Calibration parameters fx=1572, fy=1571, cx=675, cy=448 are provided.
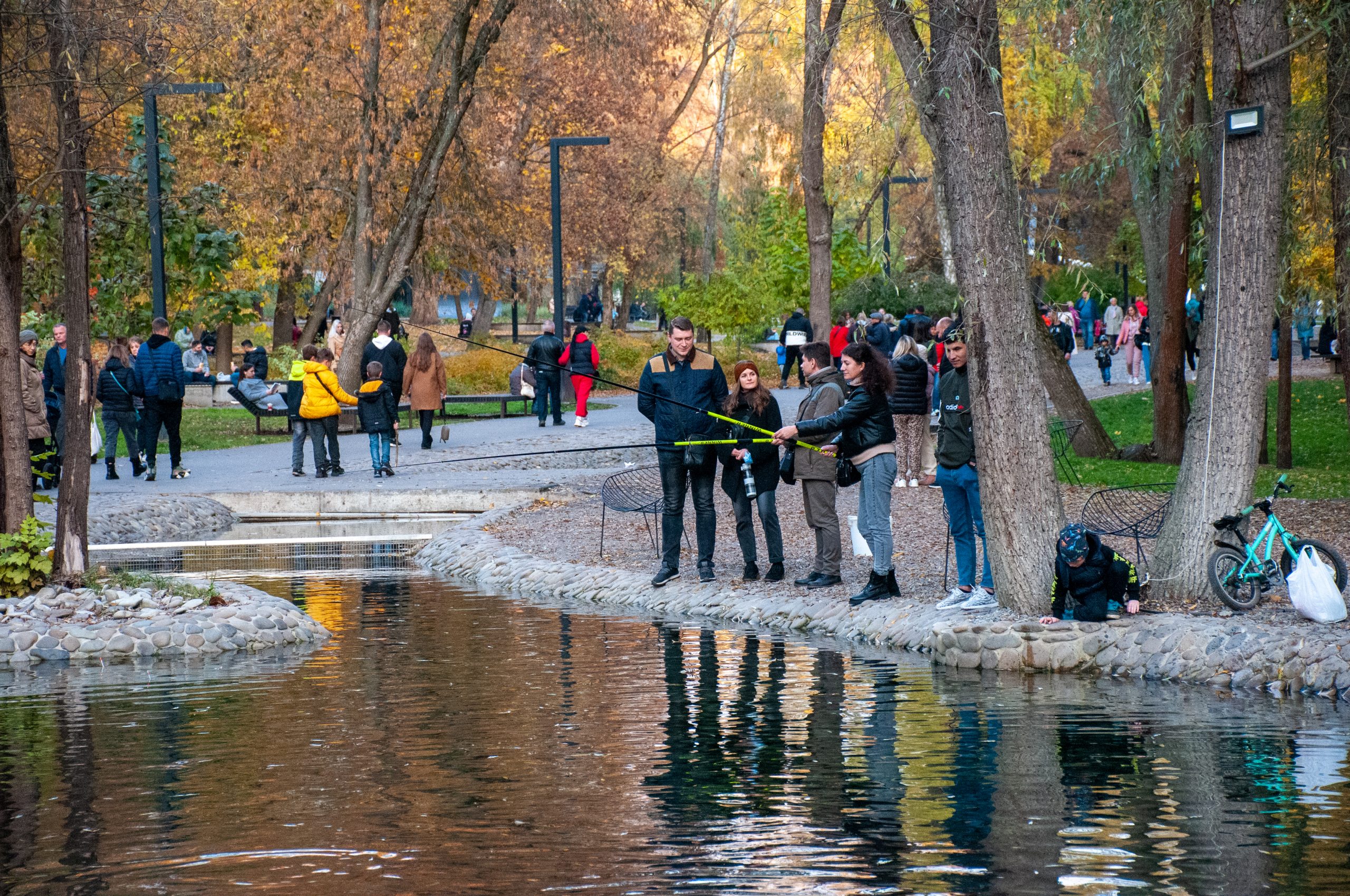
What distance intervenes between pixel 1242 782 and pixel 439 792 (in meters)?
3.64

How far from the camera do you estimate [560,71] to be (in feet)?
137

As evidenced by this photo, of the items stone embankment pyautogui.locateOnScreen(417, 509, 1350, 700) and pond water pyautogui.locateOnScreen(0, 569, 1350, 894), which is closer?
pond water pyautogui.locateOnScreen(0, 569, 1350, 894)

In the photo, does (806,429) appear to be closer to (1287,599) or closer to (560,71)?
(1287,599)

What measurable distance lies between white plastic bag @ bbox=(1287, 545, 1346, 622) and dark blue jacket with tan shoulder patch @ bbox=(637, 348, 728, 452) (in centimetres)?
436

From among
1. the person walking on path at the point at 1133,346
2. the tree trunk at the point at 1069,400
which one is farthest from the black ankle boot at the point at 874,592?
the person walking on path at the point at 1133,346

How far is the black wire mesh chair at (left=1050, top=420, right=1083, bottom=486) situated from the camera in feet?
58.1

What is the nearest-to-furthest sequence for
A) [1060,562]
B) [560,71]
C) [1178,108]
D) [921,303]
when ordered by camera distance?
1. [1060,562]
2. [1178,108]
3. [921,303]
4. [560,71]

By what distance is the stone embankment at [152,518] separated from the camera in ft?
54.6

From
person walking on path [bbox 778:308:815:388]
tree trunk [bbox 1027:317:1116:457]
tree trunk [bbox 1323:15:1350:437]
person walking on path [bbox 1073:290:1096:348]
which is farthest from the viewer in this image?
person walking on path [bbox 1073:290:1096:348]

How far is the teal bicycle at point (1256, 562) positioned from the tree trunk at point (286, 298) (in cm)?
2892

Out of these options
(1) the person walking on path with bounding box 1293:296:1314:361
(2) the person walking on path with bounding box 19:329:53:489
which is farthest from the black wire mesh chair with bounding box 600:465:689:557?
(1) the person walking on path with bounding box 1293:296:1314:361

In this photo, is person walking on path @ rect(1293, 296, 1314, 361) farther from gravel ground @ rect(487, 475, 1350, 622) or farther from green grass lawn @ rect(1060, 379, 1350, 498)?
gravel ground @ rect(487, 475, 1350, 622)

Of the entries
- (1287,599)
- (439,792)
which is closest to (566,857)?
(439,792)

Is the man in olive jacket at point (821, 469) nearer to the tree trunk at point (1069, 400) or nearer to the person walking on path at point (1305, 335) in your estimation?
the tree trunk at point (1069, 400)
